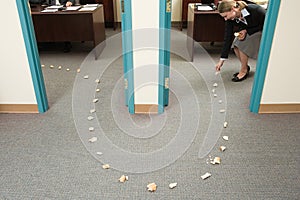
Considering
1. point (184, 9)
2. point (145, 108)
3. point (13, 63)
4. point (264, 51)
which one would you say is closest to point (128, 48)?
point (145, 108)

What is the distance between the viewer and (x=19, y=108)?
245 cm

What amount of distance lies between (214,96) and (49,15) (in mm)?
2468

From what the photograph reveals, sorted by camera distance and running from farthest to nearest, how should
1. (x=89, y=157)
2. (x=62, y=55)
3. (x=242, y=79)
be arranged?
(x=62, y=55) → (x=242, y=79) → (x=89, y=157)

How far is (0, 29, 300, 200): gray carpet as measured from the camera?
63.3 inches

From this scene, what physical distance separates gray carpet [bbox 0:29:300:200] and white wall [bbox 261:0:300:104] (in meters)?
0.19

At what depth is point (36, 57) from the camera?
2277 millimetres

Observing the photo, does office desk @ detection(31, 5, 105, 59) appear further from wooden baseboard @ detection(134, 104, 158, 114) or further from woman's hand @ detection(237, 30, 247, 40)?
woman's hand @ detection(237, 30, 247, 40)

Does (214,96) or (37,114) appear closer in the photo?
(37,114)

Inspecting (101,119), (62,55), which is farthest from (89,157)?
(62,55)

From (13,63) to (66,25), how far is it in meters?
1.55

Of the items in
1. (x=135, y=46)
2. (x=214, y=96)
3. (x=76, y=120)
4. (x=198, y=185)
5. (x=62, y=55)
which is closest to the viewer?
(x=198, y=185)

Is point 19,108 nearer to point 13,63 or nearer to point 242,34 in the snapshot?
point 13,63

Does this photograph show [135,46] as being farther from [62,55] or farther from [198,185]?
[62,55]

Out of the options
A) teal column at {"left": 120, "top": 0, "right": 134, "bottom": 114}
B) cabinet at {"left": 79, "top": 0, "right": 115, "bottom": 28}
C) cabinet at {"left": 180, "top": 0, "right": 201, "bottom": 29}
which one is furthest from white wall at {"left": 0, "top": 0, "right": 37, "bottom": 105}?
cabinet at {"left": 180, "top": 0, "right": 201, "bottom": 29}
